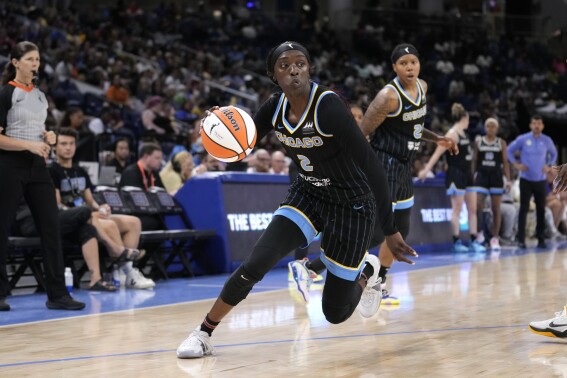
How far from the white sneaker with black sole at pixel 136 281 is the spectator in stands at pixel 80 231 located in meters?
0.35

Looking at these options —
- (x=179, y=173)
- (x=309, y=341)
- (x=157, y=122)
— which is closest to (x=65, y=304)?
(x=309, y=341)

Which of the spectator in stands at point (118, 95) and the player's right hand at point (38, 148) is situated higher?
the spectator in stands at point (118, 95)

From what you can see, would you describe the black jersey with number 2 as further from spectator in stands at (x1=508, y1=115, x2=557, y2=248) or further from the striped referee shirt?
spectator in stands at (x1=508, y1=115, x2=557, y2=248)

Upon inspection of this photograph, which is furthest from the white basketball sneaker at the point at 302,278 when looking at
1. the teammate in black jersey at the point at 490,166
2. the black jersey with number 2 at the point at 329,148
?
the teammate in black jersey at the point at 490,166

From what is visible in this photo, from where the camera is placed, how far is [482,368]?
4.45 m

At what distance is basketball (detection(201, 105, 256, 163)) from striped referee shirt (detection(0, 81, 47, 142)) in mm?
2656

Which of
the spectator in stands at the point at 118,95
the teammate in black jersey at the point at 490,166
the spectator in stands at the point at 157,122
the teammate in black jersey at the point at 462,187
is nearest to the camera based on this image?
the teammate in black jersey at the point at 462,187

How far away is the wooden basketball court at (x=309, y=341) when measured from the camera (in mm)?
4449

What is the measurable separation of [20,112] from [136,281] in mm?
2636

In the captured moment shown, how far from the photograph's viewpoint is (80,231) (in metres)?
8.24

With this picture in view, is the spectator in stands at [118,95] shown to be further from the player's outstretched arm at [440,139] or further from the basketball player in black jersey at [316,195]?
the basketball player in black jersey at [316,195]

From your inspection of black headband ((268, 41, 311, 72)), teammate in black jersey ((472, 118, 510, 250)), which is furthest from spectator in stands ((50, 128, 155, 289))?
teammate in black jersey ((472, 118, 510, 250))

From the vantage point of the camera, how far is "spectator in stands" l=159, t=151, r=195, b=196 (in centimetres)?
1086

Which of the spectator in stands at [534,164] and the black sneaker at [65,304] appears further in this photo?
the spectator in stands at [534,164]
